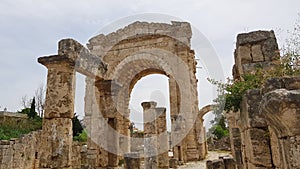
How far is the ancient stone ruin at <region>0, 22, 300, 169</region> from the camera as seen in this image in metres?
3.31

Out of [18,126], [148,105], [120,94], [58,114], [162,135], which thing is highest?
[120,94]

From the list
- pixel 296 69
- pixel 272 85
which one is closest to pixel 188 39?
pixel 296 69

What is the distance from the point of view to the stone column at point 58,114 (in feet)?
20.5

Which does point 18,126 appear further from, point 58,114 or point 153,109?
point 58,114

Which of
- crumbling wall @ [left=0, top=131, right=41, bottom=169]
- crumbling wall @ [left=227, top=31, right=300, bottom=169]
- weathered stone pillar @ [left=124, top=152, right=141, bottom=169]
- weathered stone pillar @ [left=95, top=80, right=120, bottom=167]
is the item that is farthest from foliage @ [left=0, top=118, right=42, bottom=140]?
crumbling wall @ [left=227, top=31, right=300, bottom=169]

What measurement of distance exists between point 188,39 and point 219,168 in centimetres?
1072

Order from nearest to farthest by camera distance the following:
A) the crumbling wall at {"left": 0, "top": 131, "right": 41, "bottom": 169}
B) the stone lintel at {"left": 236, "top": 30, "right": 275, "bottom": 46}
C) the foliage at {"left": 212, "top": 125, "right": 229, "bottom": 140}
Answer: the stone lintel at {"left": 236, "top": 30, "right": 275, "bottom": 46}
the crumbling wall at {"left": 0, "top": 131, "right": 41, "bottom": 169}
the foliage at {"left": 212, "top": 125, "right": 229, "bottom": 140}

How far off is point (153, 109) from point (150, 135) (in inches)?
57.8

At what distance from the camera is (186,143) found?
14.2 meters

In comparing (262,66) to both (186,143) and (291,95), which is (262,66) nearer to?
(291,95)

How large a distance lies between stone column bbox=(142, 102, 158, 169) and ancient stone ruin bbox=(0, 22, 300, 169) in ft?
0.13

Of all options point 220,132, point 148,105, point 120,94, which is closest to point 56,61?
point 148,105

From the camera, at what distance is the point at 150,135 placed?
35.7 ft

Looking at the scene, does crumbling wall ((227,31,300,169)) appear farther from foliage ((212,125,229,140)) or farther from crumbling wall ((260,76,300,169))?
foliage ((212,125,229,140))
